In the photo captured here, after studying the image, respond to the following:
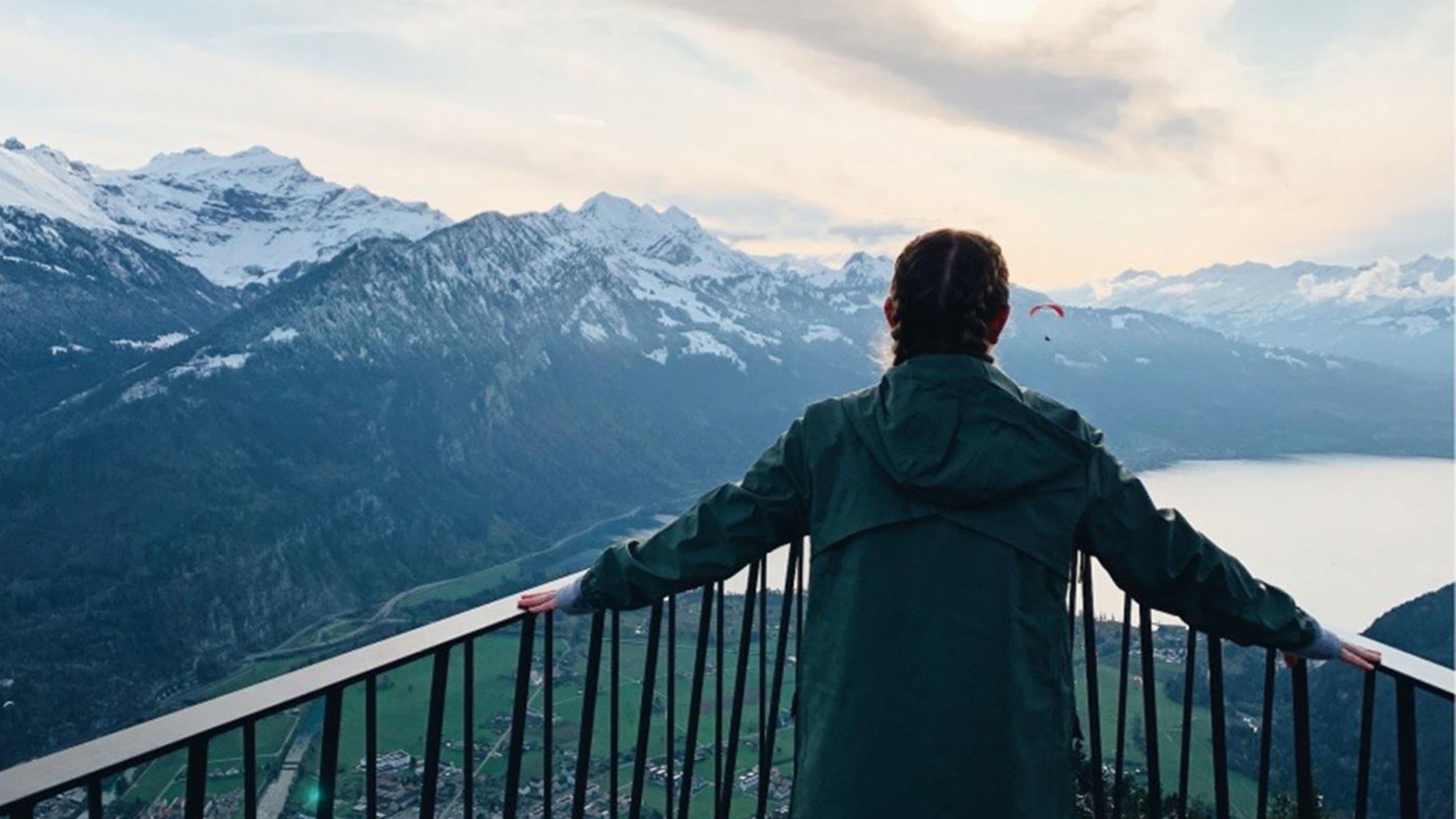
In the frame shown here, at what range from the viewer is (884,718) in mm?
2061

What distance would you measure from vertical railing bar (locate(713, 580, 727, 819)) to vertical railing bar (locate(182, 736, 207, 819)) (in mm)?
1428

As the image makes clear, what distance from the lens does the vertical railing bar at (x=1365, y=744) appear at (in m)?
2.46

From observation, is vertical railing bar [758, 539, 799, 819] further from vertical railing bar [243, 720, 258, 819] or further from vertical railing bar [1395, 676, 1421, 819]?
vertical railing bar [1395, 676, 1421, 819]

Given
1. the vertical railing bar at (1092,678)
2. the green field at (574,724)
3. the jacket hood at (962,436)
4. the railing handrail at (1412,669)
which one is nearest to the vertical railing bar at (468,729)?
the jacket hood at (962,436)

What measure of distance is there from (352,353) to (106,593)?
7070cm

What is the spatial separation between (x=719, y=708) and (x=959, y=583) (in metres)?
1.47

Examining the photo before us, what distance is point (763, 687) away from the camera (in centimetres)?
312

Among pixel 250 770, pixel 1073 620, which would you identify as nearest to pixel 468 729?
pixel 250 770

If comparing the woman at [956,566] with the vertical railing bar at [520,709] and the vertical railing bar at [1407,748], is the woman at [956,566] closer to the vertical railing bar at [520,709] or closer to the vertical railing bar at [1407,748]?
the vertical railing bar at [1407,748]

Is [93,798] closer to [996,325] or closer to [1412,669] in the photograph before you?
[996,325]

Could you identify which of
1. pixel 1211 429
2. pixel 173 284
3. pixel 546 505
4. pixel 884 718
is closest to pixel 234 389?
pixel 546 505

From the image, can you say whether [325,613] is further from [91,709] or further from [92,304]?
[92,304]

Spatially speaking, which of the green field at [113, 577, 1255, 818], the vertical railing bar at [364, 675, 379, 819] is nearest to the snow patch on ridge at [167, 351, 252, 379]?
the green field at [113, 577, 1255, 818]

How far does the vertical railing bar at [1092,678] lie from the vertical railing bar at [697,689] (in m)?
1.08
